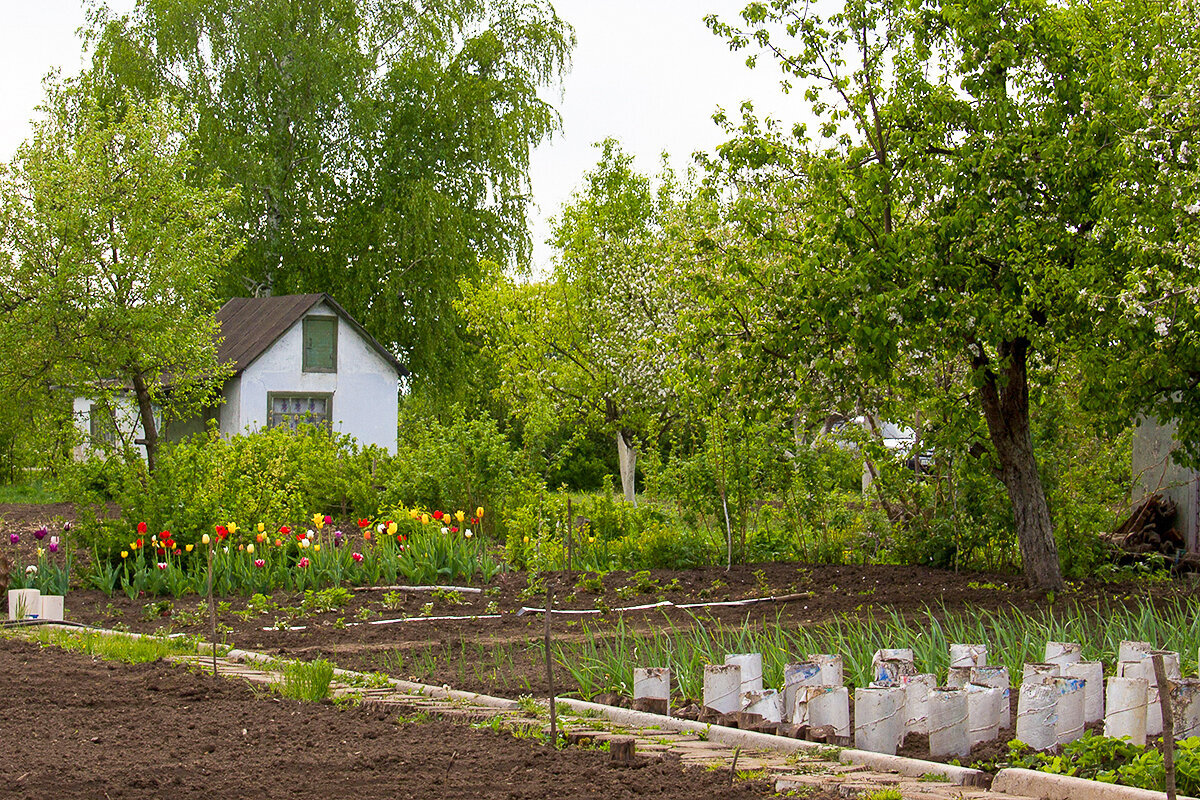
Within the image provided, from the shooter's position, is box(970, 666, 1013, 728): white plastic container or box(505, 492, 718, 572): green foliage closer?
box(970, 666, 1013, 728): white plastic container

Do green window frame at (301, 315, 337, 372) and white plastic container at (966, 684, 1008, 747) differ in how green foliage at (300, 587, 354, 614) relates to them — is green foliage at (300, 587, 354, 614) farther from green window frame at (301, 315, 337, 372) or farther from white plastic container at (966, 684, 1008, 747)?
green window frame at (301, 315, 337, 372)

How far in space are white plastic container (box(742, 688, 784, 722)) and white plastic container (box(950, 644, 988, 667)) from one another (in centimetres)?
91

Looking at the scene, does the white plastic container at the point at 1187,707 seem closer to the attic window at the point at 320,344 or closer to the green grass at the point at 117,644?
the green grass at the point at 117,644

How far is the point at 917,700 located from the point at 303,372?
22.7 meters

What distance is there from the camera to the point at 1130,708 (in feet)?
13.8

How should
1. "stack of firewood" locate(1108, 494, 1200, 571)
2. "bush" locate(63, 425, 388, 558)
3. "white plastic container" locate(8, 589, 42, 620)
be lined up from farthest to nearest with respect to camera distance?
"stack of firewood" locate(1108, 494, 1200, 571) → "bush" locate(63, 425, 388, 558) → "white plastic container" locate(8, 589, 42, 620)

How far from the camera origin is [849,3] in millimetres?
8609

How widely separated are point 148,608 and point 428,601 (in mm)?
2009

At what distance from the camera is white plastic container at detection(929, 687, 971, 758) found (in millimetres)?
4359

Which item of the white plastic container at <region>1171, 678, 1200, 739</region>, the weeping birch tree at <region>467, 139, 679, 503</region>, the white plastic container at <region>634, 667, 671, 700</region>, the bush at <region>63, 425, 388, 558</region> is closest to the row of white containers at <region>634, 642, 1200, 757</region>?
the white plastic container at <region>1171, 678, 1200, 739</region>

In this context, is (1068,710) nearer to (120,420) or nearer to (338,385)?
(120,420)

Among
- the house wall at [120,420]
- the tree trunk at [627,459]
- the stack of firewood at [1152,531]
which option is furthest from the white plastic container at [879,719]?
the tree trunk at [627,459]

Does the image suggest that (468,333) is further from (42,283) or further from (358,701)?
(358,701)

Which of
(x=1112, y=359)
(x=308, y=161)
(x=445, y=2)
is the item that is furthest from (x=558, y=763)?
(x=445, y=2)
